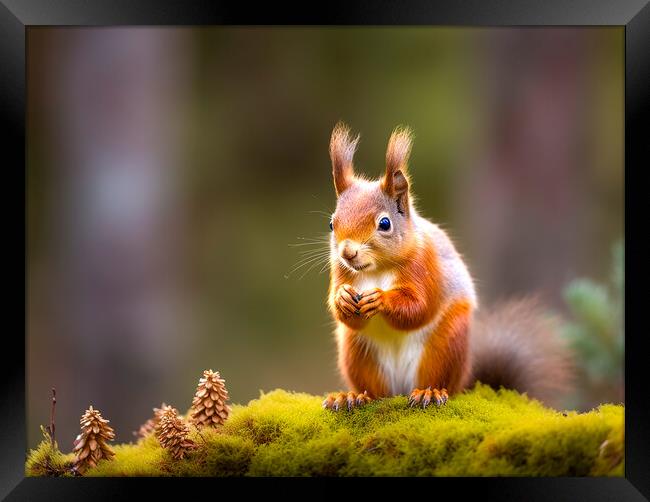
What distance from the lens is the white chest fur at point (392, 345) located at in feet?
6.17

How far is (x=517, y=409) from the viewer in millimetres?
2004

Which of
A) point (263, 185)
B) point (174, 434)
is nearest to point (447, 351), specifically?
point (174, 434)

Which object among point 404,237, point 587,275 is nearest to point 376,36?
point 404,237

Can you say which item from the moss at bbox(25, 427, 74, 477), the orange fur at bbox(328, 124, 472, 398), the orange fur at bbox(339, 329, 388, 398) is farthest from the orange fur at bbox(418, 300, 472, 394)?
the moss at bbox(25, 427, 74, 477)

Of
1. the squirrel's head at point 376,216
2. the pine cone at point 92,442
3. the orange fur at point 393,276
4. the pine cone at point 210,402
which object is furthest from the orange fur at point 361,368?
the pine cone at point 92,442

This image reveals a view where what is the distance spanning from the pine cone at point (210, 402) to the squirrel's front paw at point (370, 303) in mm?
463

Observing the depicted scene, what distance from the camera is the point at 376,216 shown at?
1827 millimetres

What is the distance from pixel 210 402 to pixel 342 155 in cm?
77

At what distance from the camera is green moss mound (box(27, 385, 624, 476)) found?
1.83 meters

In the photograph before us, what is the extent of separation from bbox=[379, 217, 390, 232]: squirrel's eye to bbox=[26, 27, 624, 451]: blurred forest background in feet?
0.81

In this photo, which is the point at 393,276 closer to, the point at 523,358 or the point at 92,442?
the point at 523,358

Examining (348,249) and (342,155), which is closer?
(348,249)

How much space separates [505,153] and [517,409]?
4.06 feet

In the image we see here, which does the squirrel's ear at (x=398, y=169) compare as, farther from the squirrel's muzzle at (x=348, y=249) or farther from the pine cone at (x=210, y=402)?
the pine cone at (x=210, y=402)
